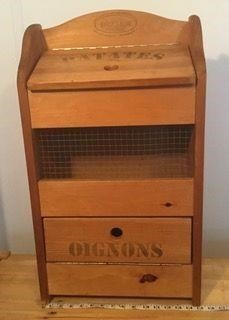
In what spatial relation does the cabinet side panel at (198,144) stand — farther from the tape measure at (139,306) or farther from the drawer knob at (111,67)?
the drawer knob at (111,67)

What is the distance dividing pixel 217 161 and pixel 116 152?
36 centimetres

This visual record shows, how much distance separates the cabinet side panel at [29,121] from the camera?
967 mm

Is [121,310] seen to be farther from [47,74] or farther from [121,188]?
[47,74]

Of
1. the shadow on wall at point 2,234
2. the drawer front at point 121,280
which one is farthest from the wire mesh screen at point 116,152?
the shadow on wall at point 2,234

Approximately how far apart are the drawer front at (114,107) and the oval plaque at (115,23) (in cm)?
24

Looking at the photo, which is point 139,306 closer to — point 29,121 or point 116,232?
point 116,232

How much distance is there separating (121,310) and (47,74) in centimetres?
58

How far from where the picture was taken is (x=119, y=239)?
3.53 feet

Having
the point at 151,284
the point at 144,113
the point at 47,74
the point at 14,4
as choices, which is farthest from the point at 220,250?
the point at 14,4

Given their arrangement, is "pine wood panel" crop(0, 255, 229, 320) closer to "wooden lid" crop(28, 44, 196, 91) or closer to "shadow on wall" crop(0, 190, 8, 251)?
"shadow on wall" crop(0, 190, 8, 251)

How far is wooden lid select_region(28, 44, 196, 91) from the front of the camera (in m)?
0.93

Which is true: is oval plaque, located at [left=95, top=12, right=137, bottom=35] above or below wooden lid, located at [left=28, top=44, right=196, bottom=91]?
above

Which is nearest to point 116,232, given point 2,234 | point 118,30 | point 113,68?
point 113,68

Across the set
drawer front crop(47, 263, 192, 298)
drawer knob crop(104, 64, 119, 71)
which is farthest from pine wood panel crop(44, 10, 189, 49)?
drawer front crop(47, 263, 192, 298)
